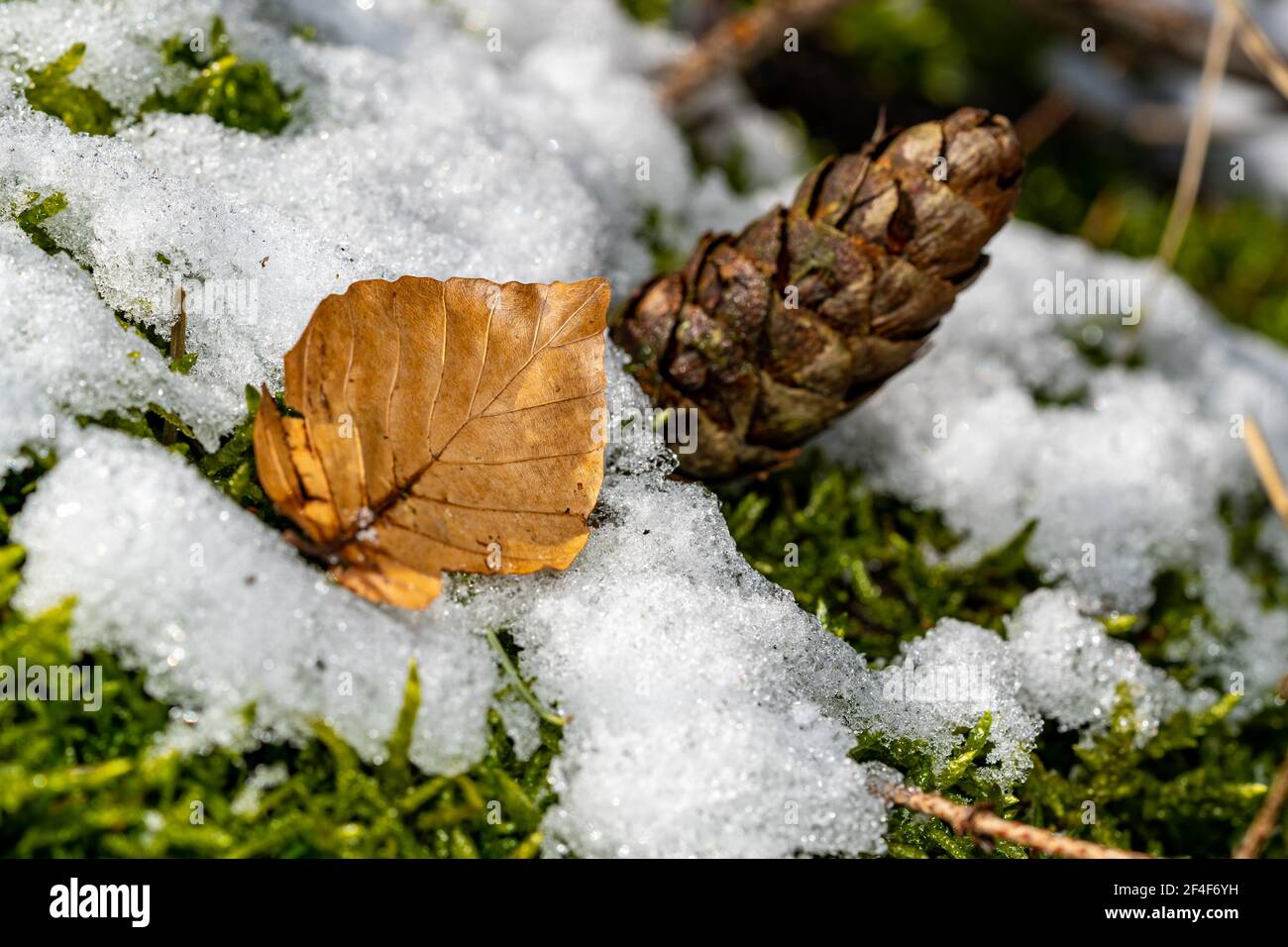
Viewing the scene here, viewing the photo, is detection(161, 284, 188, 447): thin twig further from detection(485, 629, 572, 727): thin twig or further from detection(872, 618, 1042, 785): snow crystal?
detection(872, 618, 1042, 785): snow crystal

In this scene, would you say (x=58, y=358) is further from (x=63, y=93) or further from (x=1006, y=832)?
(x=1006, y=832)

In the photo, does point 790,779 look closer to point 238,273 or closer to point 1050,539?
point 1050,539

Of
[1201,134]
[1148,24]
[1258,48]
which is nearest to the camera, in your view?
[1258,48]

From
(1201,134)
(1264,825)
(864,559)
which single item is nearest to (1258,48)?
(1201,134)

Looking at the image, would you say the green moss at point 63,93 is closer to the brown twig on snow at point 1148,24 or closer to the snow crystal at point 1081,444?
the snow crystal at point 1081,444

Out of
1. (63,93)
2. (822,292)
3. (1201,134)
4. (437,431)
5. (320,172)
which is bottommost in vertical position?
(437,431)
